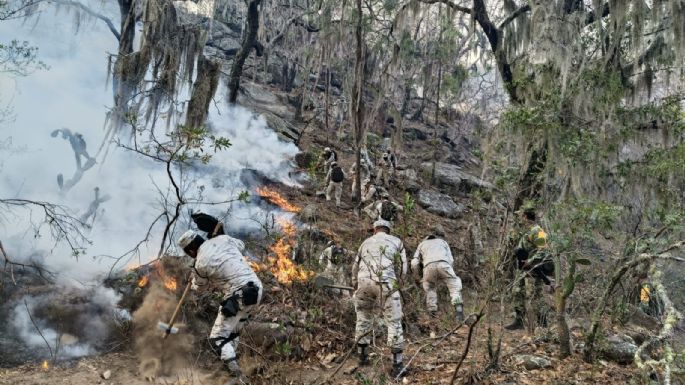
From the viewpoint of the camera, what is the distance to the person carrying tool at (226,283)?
5.38 m

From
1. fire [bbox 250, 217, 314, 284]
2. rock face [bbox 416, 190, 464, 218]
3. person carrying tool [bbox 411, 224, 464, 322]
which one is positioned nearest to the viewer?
person carrying tool [bbox 411, 224, 464, 322]

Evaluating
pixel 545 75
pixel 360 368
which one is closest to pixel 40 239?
pixel 360 368

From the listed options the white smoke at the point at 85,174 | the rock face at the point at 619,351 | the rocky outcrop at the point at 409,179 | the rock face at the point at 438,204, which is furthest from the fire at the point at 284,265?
the rocky outcrop at the point at 409,179

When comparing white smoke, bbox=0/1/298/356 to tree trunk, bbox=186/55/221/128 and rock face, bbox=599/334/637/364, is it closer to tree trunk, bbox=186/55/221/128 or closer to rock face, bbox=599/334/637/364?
tree trunk, bbox=186/55/221/128

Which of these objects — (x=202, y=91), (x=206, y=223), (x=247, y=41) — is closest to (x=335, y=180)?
(x=202, y=91)

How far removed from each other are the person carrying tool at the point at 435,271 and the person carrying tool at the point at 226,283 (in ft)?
9.45

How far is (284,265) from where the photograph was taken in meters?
7.96

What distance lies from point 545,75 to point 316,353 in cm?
757

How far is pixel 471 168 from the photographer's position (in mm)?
24531

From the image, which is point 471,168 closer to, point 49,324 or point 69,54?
point 69,54

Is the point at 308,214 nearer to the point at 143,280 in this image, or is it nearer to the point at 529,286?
the point at 143,280

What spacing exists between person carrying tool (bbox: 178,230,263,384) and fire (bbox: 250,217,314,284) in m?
1.63

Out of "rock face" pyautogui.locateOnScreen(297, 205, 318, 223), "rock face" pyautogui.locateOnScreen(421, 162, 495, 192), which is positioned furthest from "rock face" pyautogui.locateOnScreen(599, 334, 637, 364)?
"rock face" pyautogui.locateOnScreen(421, 162, 495, 192)

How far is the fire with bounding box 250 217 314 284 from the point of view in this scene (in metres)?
7.33
